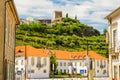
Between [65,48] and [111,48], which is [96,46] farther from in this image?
A: [111,48]

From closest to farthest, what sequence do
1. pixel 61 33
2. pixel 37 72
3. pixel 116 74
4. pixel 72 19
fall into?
1. pixel 116 74
2. pixel 37 72
3. pixel 61 33
4. pixel 72 19

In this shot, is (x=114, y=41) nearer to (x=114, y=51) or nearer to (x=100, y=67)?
(x=114, y=51)

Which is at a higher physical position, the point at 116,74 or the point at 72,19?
the point at 72,19

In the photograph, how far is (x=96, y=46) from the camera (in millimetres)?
138125

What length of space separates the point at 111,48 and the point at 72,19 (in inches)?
6098

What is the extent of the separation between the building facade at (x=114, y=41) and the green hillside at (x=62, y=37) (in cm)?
8812

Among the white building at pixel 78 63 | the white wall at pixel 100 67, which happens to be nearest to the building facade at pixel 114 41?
the white building at pixel 78 63

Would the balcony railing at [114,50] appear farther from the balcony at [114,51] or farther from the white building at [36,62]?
the white building at [36,62]

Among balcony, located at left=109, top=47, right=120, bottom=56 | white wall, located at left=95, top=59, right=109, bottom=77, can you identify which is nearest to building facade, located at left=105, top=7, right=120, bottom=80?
balcony, located at left=109, top=47, right=120, bottom=56

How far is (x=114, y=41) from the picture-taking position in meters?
31.8

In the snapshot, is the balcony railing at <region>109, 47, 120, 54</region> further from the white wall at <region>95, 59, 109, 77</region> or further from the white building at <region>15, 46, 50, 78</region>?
the white wall at <region>95, 59, 109, 77</region>

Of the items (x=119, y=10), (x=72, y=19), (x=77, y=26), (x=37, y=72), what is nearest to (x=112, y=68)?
(x=119, y=10)

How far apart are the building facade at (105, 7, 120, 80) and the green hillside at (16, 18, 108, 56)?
88.1 meters

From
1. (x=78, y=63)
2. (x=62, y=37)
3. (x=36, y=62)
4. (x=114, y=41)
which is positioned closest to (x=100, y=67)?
(x=78, y=63)
